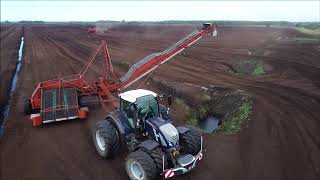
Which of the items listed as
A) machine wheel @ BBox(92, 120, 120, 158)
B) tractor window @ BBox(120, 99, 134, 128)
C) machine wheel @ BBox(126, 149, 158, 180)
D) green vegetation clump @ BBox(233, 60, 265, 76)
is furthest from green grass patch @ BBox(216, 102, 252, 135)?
green vegetation clump @ BBox(233, 60, 265, 76)

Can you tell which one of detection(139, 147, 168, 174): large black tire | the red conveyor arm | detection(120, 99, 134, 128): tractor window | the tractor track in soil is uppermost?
the red conveyor arm

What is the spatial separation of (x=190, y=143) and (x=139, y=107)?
175cm

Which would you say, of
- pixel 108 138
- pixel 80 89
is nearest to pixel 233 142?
pixel 108 138

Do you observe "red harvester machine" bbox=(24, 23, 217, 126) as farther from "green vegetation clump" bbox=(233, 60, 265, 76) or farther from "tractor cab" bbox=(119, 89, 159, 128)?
"green vegetation clump" bbox=(233, 60, 265, 76)

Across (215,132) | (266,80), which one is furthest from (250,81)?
(215,132)

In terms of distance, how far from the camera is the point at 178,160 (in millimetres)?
8836

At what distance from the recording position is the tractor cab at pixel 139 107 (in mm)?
9789

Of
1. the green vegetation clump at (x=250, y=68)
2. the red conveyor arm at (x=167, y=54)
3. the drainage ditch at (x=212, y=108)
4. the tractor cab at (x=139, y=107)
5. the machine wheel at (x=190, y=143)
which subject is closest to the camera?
the machine wheel at (x=190, y=143)

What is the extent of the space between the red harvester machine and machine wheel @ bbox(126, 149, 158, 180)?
4.67 metres

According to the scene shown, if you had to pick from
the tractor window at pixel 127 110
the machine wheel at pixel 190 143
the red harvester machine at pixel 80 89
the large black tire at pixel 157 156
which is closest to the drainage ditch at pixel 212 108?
the red harvester machine at pixel 80 89

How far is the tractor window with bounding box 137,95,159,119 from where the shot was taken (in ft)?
32.2

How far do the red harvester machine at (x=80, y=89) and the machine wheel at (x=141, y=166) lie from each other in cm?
467

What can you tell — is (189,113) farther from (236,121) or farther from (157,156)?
(157,156)

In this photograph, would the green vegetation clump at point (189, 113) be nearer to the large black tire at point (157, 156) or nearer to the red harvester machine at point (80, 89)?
the red harvester machine at point (80, 89)
